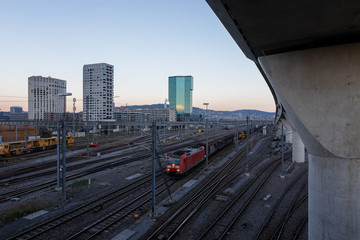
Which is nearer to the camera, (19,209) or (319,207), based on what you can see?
(319,207)

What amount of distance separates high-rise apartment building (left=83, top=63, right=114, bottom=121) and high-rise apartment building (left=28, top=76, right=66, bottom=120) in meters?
19.3

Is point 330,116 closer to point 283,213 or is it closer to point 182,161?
point 283,213

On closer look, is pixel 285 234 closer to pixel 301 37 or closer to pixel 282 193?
pixel 282 193

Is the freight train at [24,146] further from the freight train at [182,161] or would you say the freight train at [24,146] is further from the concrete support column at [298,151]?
the concrete support column at [298,151]

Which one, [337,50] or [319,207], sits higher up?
[337,50]

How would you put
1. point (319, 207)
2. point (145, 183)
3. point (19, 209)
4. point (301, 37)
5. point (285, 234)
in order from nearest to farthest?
point (301, 37)
point (319, 207)
point (285, 234)
point (19, 209)
point (145, 183)

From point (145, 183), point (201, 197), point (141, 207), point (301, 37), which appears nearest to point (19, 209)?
point (141, 207)

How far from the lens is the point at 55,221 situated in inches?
546

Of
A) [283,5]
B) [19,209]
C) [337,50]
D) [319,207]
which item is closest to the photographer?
[283,5]

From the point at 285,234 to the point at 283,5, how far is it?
12.1m

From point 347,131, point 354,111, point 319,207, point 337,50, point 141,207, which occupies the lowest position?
point 141,207

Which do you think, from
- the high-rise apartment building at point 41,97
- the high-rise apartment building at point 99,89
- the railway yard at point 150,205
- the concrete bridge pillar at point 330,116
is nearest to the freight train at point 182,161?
the railway yard at point 150,205

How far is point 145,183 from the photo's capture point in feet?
72.3

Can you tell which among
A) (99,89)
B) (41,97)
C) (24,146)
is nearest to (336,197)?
(24,146)
